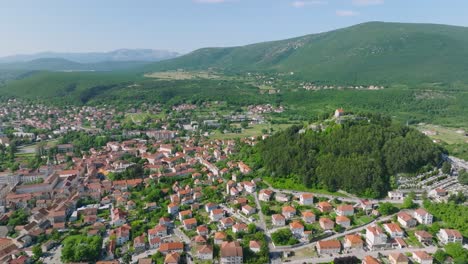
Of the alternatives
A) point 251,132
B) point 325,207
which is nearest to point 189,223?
point 325,207

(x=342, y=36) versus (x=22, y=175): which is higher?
(x=342, y=36)

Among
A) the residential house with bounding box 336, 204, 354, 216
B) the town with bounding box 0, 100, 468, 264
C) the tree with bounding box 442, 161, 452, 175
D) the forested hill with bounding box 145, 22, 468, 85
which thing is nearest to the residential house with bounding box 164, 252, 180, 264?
the town with bounding box 0, 100, 468, 264

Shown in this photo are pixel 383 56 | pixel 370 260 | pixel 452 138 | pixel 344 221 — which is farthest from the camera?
pixel 383 56

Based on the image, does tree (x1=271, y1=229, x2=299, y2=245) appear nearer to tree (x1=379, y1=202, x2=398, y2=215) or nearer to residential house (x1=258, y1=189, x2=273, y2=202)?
residential house (x1=258, y1=189, x2=273, y2=202)

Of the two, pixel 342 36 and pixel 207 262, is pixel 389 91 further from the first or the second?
pixel 342 36

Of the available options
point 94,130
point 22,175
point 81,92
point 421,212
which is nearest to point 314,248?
point 421,212

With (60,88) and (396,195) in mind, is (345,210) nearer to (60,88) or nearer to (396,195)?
(396,195)

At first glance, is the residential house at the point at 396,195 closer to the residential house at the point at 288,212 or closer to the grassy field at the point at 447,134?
the residential house at the point at 288,212
